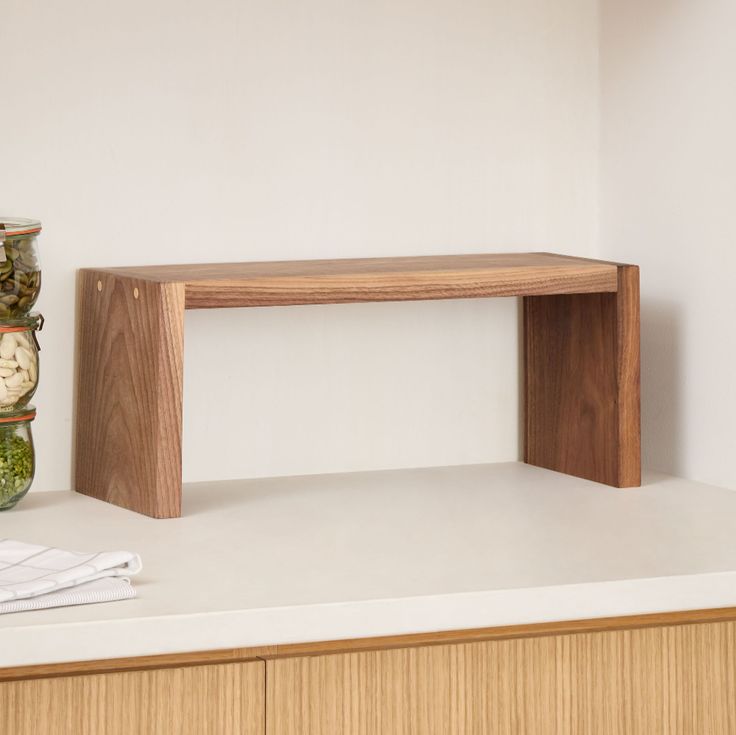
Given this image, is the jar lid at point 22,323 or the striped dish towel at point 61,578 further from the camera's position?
the jar lid at point 22,323

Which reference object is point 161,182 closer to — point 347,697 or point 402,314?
point 402,314

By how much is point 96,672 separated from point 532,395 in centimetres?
85

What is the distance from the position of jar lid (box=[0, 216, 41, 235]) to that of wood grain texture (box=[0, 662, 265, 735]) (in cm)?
54

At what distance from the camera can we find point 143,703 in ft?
3.58

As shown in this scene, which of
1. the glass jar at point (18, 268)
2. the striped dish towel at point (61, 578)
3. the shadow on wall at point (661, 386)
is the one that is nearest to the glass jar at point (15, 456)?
the glass jar at point (18, 268)

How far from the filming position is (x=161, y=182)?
63.4 inches

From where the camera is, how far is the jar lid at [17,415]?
141 centimetres

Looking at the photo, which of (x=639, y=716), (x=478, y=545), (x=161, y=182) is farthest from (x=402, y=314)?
(x=639, y=716)

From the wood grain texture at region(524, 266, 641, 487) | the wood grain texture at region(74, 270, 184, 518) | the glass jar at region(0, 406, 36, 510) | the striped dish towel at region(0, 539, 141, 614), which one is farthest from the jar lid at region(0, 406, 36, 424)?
the wood grain texture at region(524, 266, 641, 487)

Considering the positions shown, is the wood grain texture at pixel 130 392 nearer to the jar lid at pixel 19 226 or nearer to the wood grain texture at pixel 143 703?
the jar lid at pixel 19 226

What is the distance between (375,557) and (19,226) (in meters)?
0.54

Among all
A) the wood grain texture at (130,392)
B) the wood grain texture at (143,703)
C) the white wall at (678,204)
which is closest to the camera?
the wood grain texture at (143,703)

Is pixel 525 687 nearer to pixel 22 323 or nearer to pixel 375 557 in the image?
pixel 375 557

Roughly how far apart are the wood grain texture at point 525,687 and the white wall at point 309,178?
1.85 feet
